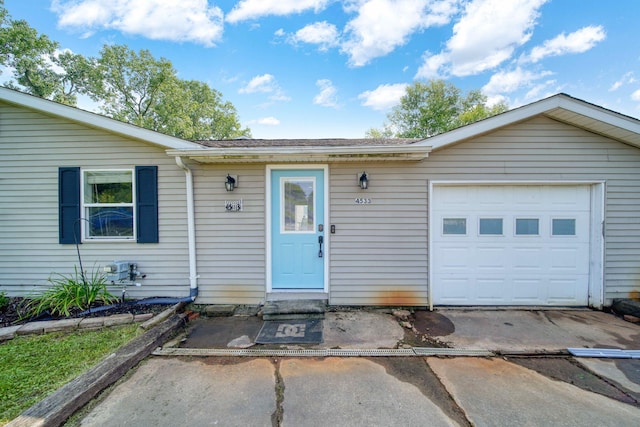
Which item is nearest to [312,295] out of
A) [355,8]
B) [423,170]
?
[423,170]

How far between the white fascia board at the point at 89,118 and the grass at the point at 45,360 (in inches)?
108

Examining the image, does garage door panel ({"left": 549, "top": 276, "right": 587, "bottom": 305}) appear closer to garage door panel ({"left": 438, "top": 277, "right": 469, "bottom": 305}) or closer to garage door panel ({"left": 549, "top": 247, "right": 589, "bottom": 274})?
garage door panel ({"left": 549, "top": 247, "right": 589, "bottom": 274})

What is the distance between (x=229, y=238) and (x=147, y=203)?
1466 millimetres

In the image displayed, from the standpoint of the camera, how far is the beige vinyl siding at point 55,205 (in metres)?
4.03

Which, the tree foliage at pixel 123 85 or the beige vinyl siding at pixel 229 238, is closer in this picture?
the beige vinyl siding at pixel 229 238

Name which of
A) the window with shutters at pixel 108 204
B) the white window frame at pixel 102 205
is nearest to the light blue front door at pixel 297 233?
the white window frame at pixel 102 205

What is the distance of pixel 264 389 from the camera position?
227 cm

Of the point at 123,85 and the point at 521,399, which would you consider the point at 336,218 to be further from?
the point at 123,85

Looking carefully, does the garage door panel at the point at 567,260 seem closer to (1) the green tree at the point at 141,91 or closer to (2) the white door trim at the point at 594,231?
(2) the white door trim at the point at 594,231

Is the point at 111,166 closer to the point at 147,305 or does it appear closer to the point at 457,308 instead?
the point at 147,305

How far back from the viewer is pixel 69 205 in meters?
4.03

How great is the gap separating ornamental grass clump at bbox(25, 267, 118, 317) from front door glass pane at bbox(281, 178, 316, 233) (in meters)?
3.10

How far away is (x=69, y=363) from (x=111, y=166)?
293cm

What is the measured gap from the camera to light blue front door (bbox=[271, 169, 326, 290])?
13.5 feet
